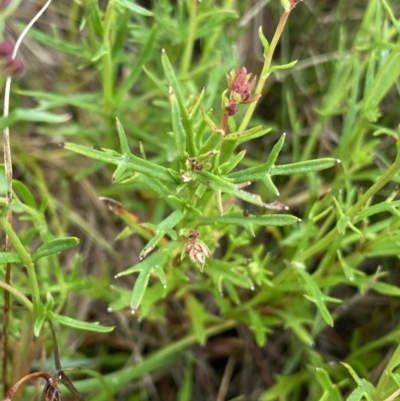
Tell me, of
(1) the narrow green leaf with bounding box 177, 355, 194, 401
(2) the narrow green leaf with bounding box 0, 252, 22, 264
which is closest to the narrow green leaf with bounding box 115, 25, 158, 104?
(2) the narrow green leaf with bounding box 0, 252, 22, 264

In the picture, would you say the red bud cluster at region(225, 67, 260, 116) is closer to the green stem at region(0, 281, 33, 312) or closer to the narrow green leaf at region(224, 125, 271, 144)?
the narrow green leaf at region(224, 125, 271, 144)

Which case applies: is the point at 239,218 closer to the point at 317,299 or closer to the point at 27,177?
the point at 317,299

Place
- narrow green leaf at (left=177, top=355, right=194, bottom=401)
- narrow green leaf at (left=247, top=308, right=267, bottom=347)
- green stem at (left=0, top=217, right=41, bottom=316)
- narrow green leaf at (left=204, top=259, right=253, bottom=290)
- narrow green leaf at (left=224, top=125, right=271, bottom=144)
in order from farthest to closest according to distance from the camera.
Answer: narrow green leaf at (left=177, top=355, right=194, bottom=401)
narrow green leaf at (left=247, top=308, right=267, bottom=347)
narrow green leaf at (left=204, top=259, right=253, bottom=290)
narrow green leaf at (left=224, top=125, right=271, bottom=144)
green stem at (left=0, top=217, right=41, bottom=316)

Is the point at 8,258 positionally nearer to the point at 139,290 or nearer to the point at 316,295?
the point at 139,290

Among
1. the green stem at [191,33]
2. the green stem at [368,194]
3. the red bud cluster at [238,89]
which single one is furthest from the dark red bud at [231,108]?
the green stem at [191,33]

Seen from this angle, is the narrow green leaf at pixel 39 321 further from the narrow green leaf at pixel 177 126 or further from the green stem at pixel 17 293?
the narrow green leaf at pixel 177 126

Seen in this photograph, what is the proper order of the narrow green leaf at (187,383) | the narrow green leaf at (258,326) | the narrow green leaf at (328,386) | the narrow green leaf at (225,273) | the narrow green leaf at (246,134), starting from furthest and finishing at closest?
the narrow green leaf at (187,383)
the narrow green leaf at (258,326)
the narrow green leaf at (225,273)
the narrow green leaf at (328,386)
the narrow green leaf at (246,134)

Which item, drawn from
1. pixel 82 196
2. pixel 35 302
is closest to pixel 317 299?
pixel 35 302
